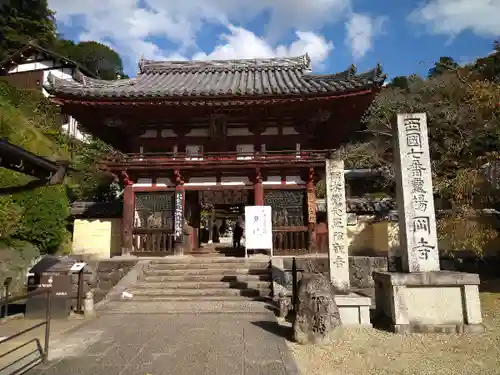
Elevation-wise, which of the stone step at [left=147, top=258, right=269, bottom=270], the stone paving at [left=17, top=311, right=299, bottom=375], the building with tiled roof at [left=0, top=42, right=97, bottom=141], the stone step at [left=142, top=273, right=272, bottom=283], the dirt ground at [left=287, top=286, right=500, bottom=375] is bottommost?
the dirt ground at [left=287, top=286, right=500, bottom=375]

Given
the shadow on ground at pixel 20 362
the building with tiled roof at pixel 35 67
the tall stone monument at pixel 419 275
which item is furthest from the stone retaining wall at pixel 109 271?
the building with tiled roof at pixel 35 67

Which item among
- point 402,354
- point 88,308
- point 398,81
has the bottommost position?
point 402,354

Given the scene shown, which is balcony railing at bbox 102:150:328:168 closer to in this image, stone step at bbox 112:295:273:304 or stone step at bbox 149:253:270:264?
stone step at bbox 149:253:270:264

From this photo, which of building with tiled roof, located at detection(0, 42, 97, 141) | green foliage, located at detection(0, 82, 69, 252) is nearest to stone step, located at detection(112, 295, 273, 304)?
green foliage, located at detection(0, 82, 69, 252)

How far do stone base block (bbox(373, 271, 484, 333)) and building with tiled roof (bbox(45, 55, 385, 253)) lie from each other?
679 cm

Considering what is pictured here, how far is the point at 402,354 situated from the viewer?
537 cm

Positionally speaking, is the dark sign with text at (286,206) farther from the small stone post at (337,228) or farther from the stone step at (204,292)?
the small stone post at (337,228)

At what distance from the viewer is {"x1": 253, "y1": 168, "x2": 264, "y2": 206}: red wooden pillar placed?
45.1ft

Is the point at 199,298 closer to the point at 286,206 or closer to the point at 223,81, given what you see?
the point at 286,206

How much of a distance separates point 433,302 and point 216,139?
10.3 metres

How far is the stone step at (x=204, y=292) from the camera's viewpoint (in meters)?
9.46

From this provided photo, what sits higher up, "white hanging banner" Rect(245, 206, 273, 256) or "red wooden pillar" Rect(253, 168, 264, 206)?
"red wooden pillar" Rect(253, 168, 264, 206)

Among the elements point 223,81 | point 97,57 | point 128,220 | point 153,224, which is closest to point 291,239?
point 153,224

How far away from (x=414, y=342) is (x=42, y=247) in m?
13.5
